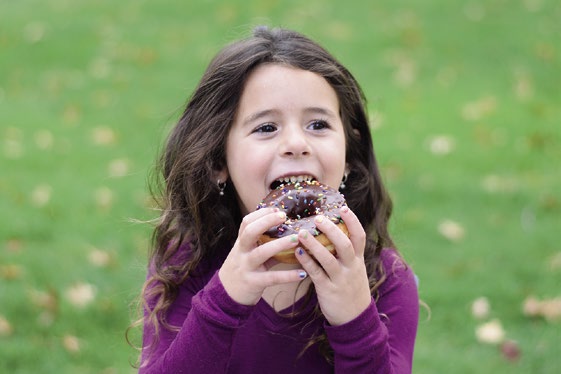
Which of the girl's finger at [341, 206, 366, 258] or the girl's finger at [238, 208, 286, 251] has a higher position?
the girl's finger at [341, 206, 366, 258]

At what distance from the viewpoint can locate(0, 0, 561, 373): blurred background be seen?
3.77m

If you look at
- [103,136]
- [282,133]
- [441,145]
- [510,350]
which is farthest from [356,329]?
[103,136]

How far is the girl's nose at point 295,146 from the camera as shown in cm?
210

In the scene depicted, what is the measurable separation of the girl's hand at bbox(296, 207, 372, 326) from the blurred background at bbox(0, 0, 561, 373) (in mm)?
1002

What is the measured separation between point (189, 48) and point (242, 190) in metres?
6.06

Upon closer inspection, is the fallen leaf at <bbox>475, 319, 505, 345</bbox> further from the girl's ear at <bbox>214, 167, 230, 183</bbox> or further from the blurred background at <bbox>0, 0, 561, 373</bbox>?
the girl's ear at <bbox>214, 167, 230, 183</bbox>

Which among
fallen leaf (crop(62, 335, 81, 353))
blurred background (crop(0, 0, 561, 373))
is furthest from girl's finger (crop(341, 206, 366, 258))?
fallen leaf (crop(62, 335, 81, 353))

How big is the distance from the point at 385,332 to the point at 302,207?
0.37 metres

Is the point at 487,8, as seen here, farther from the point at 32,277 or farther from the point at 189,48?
the point at 32,277

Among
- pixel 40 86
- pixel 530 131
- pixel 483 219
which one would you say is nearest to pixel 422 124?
pixel 530 131

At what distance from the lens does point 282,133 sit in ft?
7.16

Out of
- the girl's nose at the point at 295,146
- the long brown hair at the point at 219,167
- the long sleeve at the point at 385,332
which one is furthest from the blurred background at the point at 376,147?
the long sleeve at the point at 385,332

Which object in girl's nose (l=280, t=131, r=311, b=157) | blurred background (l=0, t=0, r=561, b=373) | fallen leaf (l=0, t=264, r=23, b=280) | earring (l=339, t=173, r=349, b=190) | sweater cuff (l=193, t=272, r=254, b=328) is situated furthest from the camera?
fallen leaf (l=0, t=264, r=23, b=280)

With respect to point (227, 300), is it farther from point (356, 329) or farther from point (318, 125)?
point (318, 125)
